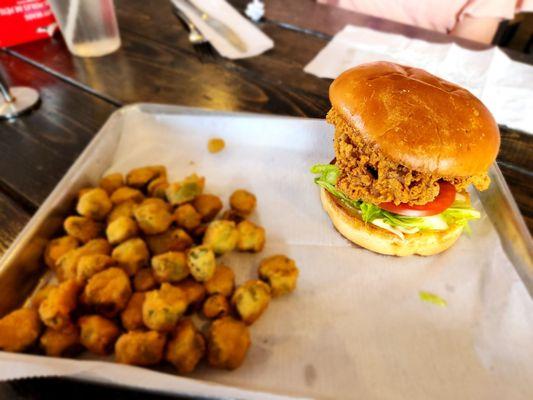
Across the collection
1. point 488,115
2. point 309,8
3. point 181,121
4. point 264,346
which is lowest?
point 264,346

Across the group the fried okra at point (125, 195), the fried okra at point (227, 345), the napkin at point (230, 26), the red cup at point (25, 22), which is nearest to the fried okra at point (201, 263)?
the fried okra at point (227, 345)

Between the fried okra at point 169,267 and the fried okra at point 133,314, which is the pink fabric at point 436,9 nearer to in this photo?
the fried okra at point 169,267

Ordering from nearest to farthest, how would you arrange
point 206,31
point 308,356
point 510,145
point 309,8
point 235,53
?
point 308,356 < point 510,145 < point 235,53 < point 206,31 < point 309,8

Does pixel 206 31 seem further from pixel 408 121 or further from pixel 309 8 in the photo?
pixel 408 121

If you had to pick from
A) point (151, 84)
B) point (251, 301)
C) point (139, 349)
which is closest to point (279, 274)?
point (251, 301)

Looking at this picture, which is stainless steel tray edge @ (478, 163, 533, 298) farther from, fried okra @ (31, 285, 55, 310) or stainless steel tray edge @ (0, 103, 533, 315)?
fried okra @ (31, 285, 55, 310)

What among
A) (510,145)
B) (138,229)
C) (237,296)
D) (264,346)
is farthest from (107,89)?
(510,145)

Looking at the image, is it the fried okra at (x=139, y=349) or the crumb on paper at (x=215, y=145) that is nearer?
the fried okra at (x=139, y=349)
